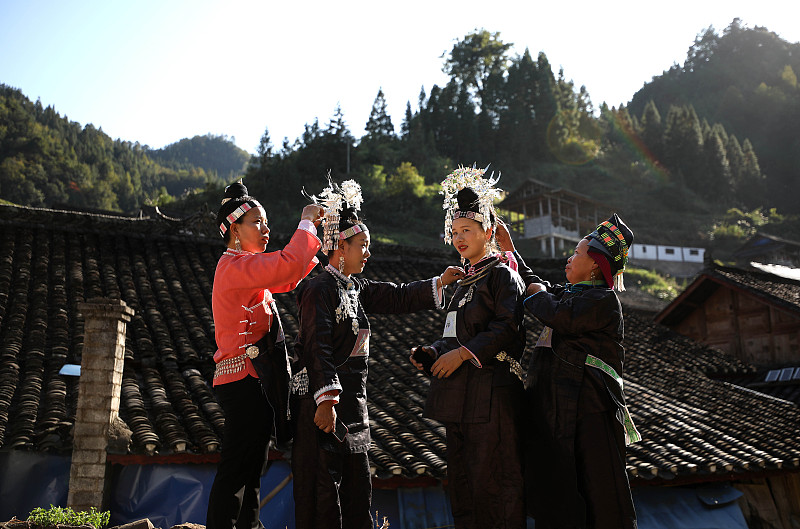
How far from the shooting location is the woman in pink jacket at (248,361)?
142 inches

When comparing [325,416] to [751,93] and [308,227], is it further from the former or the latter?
[751,93]

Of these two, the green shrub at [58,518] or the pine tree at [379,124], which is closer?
the green shrub at [58,518]

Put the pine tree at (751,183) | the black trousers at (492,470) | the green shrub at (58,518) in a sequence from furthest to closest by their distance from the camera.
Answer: the pine tree at (751,183) → the green shrub at (58,518) → the black trousers at (492,470)

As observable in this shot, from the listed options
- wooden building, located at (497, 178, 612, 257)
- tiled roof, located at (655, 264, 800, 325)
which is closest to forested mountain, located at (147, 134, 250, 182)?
wooden building, located at (497, 178, 612, 257)

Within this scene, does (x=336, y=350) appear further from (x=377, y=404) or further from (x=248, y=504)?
(x=377, y=404)

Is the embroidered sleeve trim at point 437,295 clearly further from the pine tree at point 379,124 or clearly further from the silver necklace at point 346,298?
the pine tree at point 379,124

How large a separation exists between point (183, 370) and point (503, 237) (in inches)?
251

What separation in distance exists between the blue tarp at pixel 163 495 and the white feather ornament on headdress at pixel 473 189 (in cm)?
503

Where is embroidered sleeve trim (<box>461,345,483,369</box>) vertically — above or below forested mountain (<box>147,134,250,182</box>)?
below

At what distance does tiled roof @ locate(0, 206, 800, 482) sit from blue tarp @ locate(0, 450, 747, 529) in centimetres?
61

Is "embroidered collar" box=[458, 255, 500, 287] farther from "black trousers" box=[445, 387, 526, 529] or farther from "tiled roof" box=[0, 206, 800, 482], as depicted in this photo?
→ "tiled roof" box=[0, 206, 800, 482]

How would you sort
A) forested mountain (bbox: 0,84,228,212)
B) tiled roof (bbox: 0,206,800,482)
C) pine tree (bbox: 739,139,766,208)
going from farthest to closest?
pine tree (bbox: 739,139,766,208), forested mountain (bbox: 0,84,228,212), tiled roof (bbox: 0,206,800,482)

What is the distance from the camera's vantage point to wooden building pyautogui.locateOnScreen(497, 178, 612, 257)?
4303 centimetres

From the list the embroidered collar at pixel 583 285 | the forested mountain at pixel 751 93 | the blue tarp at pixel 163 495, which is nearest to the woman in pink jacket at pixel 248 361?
the embroidered collar at pixel 583 285
